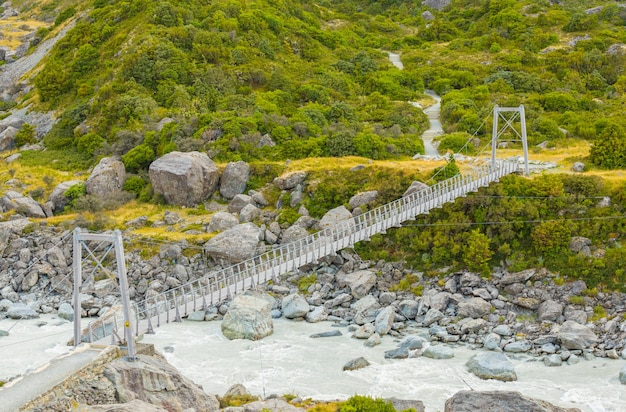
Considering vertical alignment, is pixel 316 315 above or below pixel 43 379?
below

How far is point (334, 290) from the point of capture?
2884 centimetres

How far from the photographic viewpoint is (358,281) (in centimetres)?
2831

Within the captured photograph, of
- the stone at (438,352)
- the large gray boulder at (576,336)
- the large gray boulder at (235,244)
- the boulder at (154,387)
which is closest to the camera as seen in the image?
the boulder at (154,387)

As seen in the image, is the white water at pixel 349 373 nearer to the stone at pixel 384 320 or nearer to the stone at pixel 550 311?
the stone at pixel 384 320

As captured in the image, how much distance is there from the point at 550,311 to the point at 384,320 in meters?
6.19

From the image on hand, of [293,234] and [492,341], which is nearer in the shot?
[492,341]

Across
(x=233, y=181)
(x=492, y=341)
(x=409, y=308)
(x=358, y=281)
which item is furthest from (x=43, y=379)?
(x=233, y=181)

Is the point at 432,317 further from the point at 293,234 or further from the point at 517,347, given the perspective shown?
the point at 293,234

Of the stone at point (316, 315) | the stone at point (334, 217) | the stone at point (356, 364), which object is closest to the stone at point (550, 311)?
the stone at point (356, 364)

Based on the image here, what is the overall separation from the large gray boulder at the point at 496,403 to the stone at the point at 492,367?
13.7ft

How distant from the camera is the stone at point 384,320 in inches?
957

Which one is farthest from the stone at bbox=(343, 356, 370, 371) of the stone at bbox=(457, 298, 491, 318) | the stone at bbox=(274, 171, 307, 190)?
the stone at bbox=(274, 171, 307, 190)

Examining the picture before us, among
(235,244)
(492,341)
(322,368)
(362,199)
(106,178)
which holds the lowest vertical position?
(492,341)

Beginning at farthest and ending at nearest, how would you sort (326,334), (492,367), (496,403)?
(326,334) → (492,367) → (496,403)
